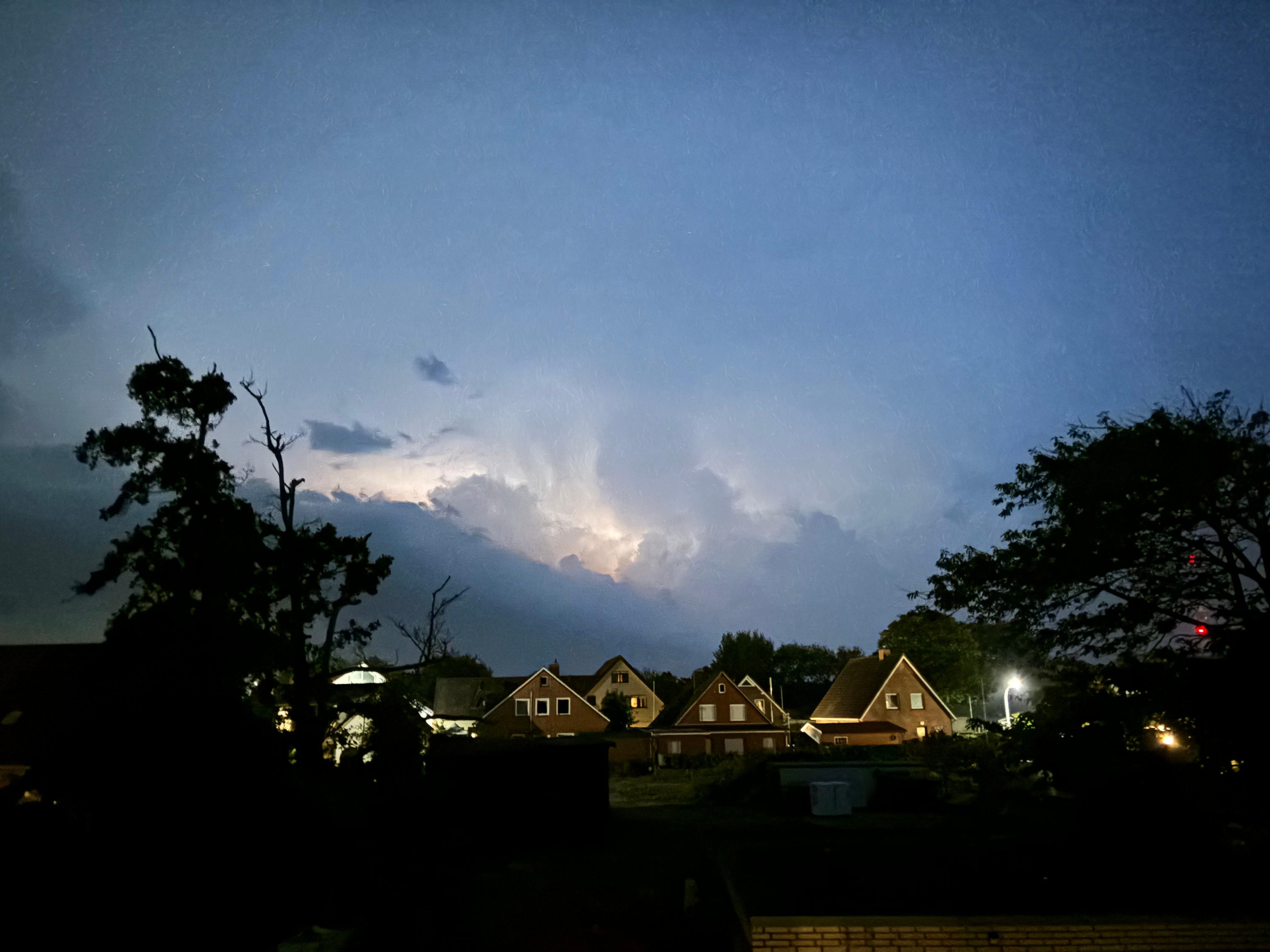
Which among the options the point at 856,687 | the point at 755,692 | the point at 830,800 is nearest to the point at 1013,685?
the point at 830,800

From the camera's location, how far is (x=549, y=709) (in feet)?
203

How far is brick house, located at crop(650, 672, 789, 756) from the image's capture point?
5675cm

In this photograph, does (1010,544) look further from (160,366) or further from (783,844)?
(160,366)

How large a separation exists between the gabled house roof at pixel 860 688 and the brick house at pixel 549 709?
16.4 metres

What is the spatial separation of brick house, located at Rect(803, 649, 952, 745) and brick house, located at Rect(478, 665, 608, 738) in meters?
16.3

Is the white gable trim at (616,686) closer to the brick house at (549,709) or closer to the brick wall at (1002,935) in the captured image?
the brick house at (549,709)

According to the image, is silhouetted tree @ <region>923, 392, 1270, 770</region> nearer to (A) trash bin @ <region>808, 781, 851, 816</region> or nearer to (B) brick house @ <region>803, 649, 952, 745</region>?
(A) trash bin @ <region>808, 781, 851, 816</region>

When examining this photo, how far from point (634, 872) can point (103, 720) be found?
1323 cm

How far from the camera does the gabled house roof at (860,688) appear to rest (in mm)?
58062

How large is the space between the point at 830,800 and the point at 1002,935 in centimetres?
2038

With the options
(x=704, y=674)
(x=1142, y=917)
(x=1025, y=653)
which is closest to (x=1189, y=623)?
(x=1025, y=653)

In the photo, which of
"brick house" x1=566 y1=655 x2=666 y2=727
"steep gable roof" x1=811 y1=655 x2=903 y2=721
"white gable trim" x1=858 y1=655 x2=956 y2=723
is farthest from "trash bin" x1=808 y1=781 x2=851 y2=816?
"brick house" x1=566 y1=655 x2=666 y2=727

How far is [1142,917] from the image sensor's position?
8883 mm

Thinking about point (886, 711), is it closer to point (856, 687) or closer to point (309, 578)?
point (856, 687)
